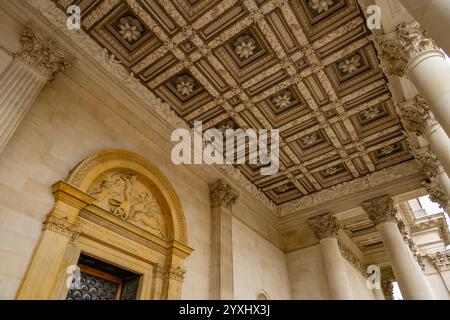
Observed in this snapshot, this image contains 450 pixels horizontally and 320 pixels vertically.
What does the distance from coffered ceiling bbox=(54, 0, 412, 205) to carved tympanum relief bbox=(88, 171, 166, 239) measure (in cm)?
239

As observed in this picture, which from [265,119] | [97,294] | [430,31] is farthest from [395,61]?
[97,294]

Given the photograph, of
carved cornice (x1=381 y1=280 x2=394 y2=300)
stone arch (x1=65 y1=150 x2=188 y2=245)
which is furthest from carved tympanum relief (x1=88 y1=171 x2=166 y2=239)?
carved cornice (x1=381 y1=280 x2=394 y2=300)

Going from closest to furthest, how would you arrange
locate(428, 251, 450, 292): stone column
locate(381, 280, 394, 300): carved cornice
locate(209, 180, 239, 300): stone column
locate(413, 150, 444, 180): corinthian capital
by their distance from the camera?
locate(209, 180, 239, 300): stone column
locate(413, 150, 444, 180): corinthian capital
locate(428, 251, 450, 292): stone column
locate(381, 280, 394, 300): carved cornice

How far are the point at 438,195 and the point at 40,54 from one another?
10131 mm

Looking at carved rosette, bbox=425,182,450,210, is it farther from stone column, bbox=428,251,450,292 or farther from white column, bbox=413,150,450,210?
stone column, bbox=428,251,450,292

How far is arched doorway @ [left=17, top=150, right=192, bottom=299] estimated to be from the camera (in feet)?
15.4

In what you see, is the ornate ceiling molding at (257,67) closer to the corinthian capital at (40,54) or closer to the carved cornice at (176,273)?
the corinthian capital at (40,54)

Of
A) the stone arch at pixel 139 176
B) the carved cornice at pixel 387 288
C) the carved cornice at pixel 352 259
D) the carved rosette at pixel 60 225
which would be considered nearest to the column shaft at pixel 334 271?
the carved cornice at pixel 352 259

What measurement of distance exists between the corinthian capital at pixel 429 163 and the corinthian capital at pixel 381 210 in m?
1.51

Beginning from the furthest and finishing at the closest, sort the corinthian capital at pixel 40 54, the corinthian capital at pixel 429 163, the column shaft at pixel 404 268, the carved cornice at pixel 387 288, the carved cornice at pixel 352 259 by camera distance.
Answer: the carved cornice at pixel 387 288 → the carved cornice at pixel 352 259 → the corinthian capital at pixel 429 163 → the column shaft at pixel 404 268 → the corinthian capital at pixel 40 54

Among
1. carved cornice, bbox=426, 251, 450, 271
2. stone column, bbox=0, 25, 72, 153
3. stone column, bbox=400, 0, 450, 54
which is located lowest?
stone column, bbox=400, 0, 450, 54

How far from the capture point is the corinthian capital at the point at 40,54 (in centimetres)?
537
